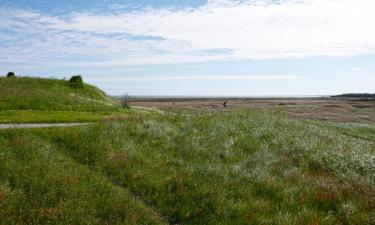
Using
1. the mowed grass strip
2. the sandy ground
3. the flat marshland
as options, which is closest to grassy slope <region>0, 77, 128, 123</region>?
the flat marshland

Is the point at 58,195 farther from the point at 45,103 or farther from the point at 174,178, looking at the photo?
the point at 45,103

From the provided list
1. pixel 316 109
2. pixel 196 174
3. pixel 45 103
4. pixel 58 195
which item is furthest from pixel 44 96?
pixel 316 109

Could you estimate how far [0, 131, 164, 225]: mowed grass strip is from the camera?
11.8 meters

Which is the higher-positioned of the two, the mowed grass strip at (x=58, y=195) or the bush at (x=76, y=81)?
the bush at (x=76, y=81)

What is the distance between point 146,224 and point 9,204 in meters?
4.19

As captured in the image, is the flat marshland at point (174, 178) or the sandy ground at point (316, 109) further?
the sandy ground at point (316, 109)

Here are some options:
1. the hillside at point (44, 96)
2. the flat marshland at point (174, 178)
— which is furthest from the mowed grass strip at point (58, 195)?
the hillside at point (44, 96)

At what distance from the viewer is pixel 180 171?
54.3 feet

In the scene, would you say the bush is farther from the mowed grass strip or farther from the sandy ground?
the mowed grass strip

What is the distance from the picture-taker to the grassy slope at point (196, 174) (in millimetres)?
12609

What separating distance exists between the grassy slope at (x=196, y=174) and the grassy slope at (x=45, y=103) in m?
6.64

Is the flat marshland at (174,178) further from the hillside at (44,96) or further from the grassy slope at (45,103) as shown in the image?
the hillside at (44,96)

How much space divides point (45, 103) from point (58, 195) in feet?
78.5

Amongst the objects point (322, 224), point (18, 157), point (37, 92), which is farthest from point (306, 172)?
point (37, 92)
